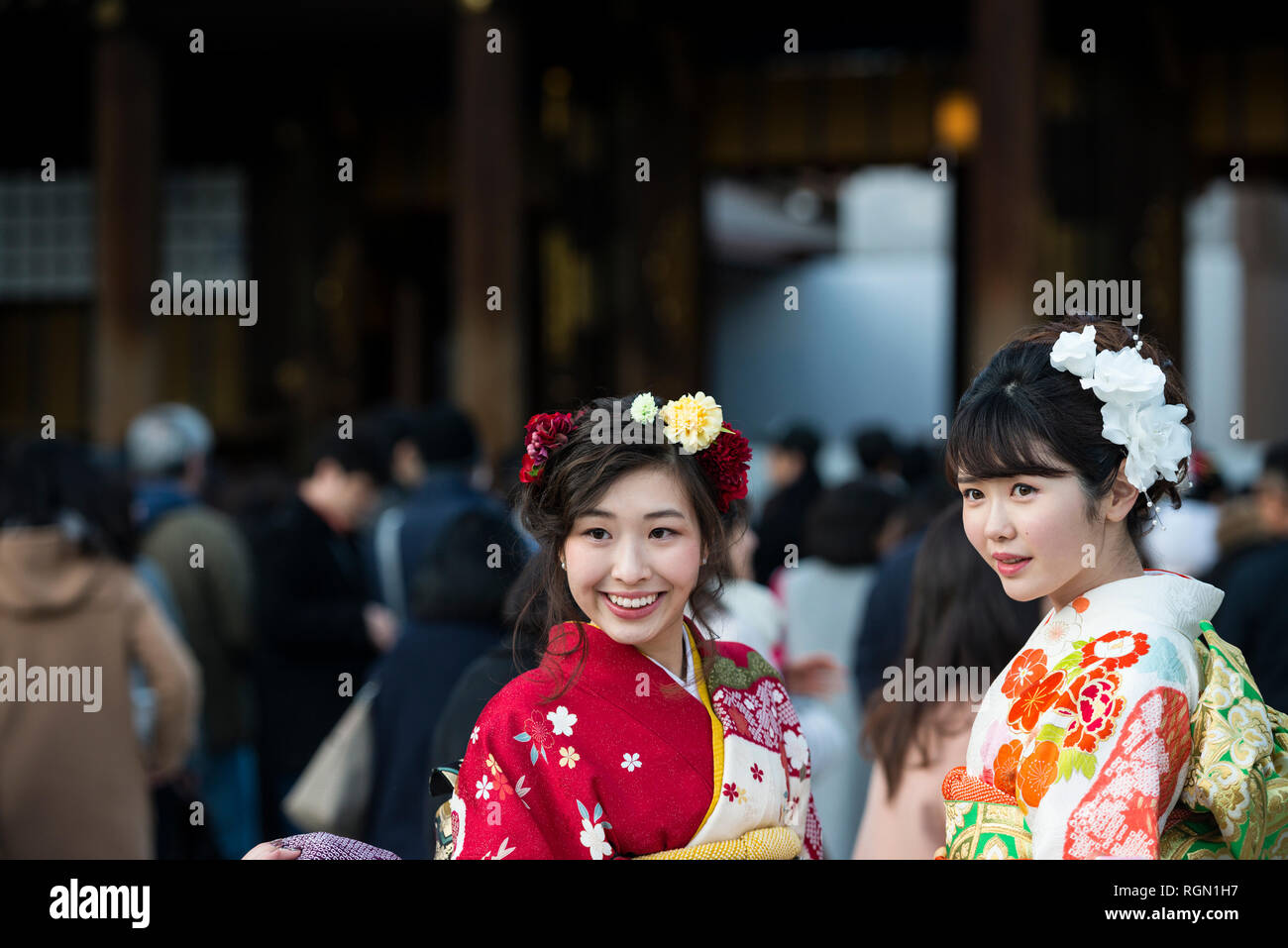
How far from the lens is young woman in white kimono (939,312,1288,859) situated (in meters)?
1.35

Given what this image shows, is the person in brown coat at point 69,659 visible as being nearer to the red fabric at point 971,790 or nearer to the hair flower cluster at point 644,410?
the hair flower cluster at point 644,410

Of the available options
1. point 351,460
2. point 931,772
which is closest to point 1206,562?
point 931,772

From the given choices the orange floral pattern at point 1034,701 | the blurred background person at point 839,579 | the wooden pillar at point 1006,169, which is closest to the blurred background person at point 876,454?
the wooden pillar at point 1006,169

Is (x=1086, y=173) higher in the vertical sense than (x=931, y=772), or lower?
higher

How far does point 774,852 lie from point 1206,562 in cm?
371

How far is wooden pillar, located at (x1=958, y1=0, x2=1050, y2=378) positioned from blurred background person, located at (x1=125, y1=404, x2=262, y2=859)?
463cm

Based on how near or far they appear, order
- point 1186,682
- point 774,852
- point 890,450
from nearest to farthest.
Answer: point 1186,682 < point 774,852 < point 890,450

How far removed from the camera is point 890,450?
22.4ft

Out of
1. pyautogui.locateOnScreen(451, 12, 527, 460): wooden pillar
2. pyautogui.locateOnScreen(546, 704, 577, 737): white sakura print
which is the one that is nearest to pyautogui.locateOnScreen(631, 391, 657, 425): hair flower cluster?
pyautogui.locateOnScreen(546, 704, 577, 737): white sakura print

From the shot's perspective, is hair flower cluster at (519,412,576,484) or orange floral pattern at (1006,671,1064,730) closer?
orange floral pattern at (1006,671,1064,730)

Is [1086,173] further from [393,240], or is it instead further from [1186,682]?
[1186,682]

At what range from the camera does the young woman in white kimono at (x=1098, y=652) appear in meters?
1.35

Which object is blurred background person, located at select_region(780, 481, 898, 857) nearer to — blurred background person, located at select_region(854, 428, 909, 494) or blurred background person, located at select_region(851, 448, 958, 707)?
blurred background person, located at select_region(851, 448, 958, 707)
